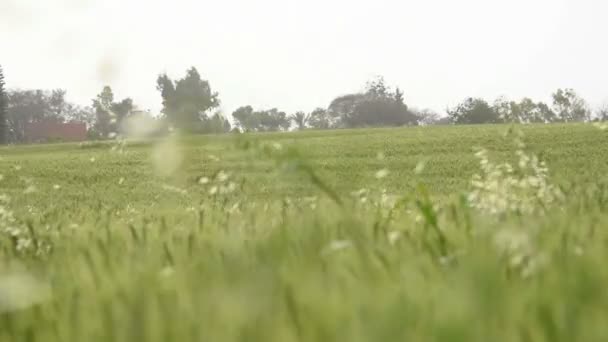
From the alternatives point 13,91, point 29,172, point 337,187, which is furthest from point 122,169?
point 13,91

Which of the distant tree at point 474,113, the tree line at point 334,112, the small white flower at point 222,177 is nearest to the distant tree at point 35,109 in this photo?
the tree line at point 334,112

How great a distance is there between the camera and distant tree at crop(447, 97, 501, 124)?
7106 cm

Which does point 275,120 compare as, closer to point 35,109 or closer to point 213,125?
point 35,109

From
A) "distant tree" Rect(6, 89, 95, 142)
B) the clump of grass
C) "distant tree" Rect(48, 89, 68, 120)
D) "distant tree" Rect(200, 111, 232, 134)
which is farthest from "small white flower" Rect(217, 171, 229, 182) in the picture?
"distant tree" Rect(48, 89, 68, 120)

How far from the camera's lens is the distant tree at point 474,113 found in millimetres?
71062

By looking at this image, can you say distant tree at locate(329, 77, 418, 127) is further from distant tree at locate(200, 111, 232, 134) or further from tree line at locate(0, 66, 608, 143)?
distant tree at locate(200, 111, 232, 134)

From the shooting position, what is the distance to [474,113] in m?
71.1

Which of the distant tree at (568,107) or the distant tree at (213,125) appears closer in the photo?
the distant tree at (213,125)

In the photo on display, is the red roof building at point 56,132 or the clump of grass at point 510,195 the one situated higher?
the clump of grass at point 510,195

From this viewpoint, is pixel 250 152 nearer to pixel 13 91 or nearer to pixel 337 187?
pixel 337 187

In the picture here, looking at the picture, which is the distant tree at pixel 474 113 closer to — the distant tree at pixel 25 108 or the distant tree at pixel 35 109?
the distant tree at pixel 35 109

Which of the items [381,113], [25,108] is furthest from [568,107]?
[25,108]

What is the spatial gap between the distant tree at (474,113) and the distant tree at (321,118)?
5075cm

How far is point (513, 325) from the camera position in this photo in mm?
869
